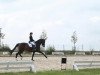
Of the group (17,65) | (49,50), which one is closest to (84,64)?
(17,65)

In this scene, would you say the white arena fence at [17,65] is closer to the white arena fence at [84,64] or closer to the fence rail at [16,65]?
the fence rail at [16,65]

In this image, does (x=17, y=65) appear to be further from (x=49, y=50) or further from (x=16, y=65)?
(x=49, y=50)

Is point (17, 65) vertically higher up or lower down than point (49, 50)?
higher up

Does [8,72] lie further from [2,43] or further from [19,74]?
[2,43]

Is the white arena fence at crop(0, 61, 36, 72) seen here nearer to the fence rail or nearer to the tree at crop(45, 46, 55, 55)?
the fence rail

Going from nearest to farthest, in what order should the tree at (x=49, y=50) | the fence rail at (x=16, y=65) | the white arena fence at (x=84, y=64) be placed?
the fence rail at (x=16, y=65)
the white arena fence at (x=84, y=64)
the tree at (x=49, y=50)

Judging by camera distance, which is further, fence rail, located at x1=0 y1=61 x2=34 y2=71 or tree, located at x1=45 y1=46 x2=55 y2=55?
tree, located at x1=45 y1=46 x2=55 y2=55

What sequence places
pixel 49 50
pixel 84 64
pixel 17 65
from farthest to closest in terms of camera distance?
pixel 49 50 → pixel 84 64 → pixel 17 65

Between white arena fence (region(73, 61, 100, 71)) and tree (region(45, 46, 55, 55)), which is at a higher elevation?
white arena fence (region(73, 61, 100, 71))

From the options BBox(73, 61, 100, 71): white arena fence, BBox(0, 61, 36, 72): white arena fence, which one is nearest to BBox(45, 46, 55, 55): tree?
BBox(73, 61, 100, 71): white arena fence

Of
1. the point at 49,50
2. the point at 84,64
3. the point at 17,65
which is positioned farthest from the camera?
the point at 49,50

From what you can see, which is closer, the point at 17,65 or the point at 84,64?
the point at 17,65

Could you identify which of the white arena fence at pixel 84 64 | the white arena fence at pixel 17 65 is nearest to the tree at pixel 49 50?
the white arena fence at pixel 84 64

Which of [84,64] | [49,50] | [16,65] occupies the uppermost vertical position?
[16,65]
